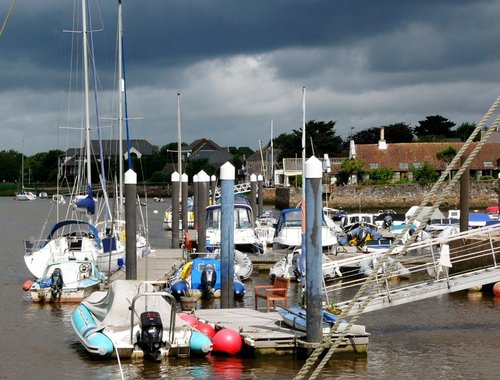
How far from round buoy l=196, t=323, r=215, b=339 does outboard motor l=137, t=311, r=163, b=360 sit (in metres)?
1.46

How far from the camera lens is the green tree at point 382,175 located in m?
119

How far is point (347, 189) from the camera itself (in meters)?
116

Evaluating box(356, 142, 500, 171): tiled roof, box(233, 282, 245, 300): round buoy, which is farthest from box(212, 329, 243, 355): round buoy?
box(356, 142, 500, 171): tiled roof

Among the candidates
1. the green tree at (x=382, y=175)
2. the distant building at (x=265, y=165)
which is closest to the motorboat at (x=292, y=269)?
the green tree at (x=382, y=175)

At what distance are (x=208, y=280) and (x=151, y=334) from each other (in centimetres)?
1076

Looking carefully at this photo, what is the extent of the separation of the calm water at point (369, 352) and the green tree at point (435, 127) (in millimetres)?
140077

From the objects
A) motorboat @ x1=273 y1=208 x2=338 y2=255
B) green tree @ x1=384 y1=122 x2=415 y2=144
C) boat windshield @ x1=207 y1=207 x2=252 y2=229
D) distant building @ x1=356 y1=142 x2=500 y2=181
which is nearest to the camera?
motorboat @ x1=273 y1=208 x2=338 y2=255

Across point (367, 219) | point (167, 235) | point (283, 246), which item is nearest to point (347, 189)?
point (167, 235)

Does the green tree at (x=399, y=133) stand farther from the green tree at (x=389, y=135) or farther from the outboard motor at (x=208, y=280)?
the outboard motor at (x=208, y=280)

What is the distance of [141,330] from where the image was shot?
2062cm

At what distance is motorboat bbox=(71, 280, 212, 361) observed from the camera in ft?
67.4

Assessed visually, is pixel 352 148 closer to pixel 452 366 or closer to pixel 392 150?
pixel 392 150

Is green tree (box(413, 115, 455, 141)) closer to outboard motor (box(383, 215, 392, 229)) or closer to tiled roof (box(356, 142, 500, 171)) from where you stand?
tiled roof (box(356, 142, 500, 171))

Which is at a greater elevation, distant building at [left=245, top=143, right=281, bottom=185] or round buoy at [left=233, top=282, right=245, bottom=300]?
distant building at [left=245, top=143, right=281, bottom=185]
